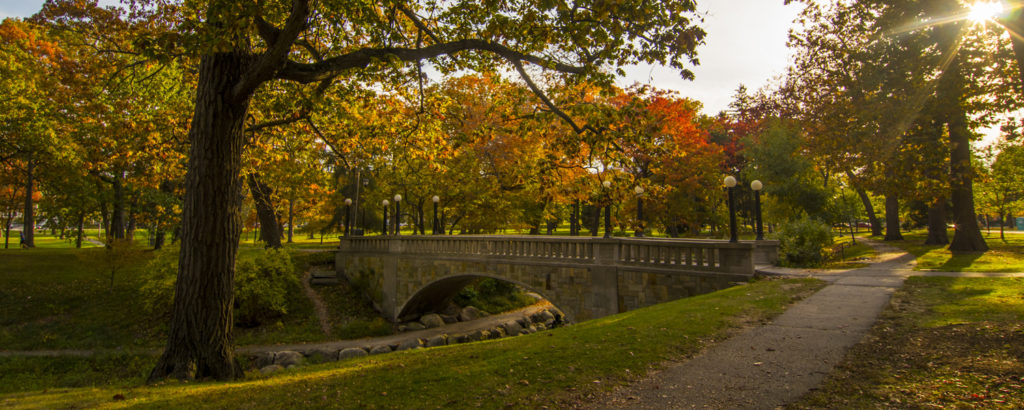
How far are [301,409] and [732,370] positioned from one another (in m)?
4.08

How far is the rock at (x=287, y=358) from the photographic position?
14551 mm

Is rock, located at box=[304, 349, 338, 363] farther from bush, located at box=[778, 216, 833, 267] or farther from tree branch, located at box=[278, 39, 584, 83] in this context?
bush, located at box=[778, 216, 833, 267]

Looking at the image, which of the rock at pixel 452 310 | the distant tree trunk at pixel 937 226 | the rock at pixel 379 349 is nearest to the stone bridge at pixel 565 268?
the rock at pixel 452 310

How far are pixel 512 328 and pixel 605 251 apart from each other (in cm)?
822

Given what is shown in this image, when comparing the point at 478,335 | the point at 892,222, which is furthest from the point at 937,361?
the point at 892,222

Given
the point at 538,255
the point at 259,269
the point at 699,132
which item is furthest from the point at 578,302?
the point at 699,132

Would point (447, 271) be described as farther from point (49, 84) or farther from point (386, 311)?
point (49, 84)

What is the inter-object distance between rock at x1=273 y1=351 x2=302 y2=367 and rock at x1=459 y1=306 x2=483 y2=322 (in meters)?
8.34

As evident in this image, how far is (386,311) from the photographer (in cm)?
2112

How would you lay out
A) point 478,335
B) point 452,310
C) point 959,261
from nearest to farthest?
1. point 959,261
2. point 478,335
3. point 452,310

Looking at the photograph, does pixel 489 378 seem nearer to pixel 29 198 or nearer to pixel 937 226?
pixel 937 226

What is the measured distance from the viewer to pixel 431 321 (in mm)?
20781

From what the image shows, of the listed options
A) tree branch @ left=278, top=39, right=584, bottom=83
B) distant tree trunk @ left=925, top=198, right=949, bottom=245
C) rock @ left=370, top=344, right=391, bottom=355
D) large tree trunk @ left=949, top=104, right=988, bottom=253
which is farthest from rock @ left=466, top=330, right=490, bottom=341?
distant tree trunk @ left=925, top=198, right=949, bottom=245

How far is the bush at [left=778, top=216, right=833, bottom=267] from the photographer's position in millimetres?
14661
